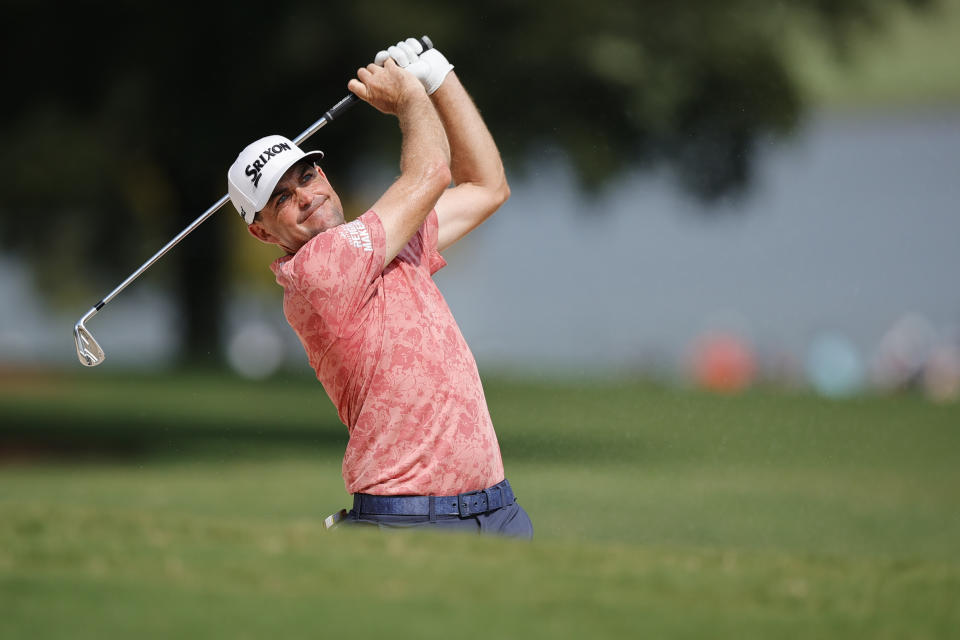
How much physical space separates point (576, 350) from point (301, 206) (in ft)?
82.0

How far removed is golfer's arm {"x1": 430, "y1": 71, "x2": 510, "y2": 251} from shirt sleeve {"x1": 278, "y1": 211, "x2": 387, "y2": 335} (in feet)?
2.69

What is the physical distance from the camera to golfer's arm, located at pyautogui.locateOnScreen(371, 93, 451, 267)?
13.6 ft

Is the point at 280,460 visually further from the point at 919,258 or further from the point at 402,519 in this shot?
the point at 919,258

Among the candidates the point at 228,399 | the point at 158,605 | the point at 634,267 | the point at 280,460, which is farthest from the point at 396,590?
the point at 634,267

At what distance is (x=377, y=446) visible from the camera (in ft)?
13.7

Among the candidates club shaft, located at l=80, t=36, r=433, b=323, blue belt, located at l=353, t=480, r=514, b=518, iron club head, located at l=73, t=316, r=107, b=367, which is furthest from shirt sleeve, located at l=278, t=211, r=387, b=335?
iron club head, located at l=73, t=316, r=107, b=367

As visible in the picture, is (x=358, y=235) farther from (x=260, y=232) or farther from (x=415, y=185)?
(x=260, y=232)

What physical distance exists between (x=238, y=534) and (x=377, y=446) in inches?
20.0

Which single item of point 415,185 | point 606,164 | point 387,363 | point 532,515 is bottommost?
point 387,363

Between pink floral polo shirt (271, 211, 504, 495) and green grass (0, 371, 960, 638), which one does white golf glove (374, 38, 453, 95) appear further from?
green grass (0, 371, 960, 638)

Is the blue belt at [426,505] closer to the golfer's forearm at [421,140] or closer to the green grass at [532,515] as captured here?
the green grass at [532,515]

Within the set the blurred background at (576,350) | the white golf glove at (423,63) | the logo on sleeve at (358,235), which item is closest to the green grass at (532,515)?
the blurred background at (576,350)

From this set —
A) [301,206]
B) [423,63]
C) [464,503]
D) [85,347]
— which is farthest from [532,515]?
[301,206]

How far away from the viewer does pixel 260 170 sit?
14.1ft
